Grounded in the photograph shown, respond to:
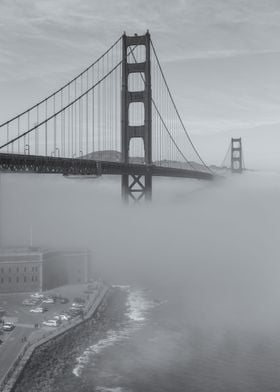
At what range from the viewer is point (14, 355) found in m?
22.3

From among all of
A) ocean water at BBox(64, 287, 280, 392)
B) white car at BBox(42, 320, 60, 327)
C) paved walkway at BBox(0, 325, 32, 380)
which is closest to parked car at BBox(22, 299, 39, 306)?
white car at BBox(42, 320, 60, 327)

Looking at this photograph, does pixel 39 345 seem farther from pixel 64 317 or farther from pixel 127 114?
pixel 127 114

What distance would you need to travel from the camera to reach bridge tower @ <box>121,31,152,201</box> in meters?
39.6

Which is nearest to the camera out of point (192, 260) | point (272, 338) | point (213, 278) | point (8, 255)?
point (272, 338)

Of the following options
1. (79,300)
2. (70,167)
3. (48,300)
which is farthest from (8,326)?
(70,167)

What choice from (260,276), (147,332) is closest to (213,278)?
(260,276)

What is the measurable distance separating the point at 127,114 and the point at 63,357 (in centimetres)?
2117

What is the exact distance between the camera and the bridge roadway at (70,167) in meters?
25.4

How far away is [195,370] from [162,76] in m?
33.6

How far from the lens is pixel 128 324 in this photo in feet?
95.5

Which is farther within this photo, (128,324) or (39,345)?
(128,324)

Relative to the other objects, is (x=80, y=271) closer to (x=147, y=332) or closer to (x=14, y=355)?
(x=147, y=332)

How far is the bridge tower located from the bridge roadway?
0.70 m

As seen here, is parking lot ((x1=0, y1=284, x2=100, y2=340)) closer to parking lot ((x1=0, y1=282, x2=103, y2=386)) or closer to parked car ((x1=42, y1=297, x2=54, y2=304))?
parking lot ((x1=0, y1=282, x2=103, y2=386))
